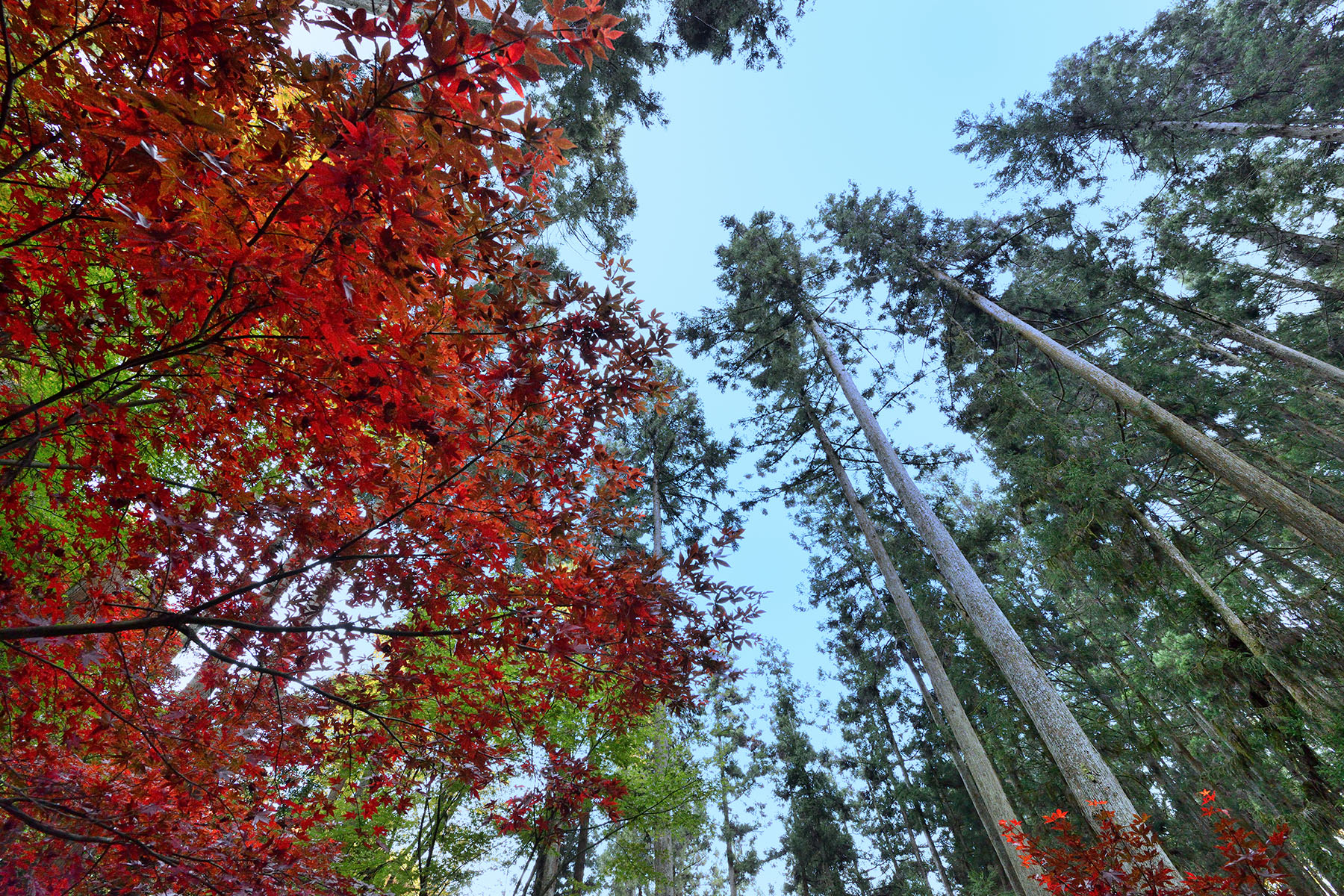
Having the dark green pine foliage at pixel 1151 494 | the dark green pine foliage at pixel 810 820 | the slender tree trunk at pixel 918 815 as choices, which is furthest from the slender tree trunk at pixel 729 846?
the dark green pine foliage at pixel 1151 494

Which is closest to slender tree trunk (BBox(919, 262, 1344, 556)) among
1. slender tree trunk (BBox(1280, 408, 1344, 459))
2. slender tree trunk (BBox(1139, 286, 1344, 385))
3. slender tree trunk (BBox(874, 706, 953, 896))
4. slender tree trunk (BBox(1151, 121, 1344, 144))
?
slender tree trunk (BBox(1139, 286, 1344, 385))

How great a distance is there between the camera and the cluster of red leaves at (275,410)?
1390 mm

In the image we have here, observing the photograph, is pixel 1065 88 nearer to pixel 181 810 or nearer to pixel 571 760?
pixel 571 760

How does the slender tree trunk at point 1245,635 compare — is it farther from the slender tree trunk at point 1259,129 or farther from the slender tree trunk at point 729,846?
the slender tree trunk at point 729,846

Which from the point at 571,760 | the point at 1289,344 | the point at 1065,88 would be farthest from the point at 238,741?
the point at 1289,344

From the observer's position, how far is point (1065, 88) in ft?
35.0

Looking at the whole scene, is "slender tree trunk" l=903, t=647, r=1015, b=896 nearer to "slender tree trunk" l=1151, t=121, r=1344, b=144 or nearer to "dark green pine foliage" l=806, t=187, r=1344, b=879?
"dark green pine foliage" l=806, t=187, r=1344, b=879

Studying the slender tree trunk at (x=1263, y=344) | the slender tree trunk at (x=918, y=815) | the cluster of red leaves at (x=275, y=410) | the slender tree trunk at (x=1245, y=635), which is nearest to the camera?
the cluster of red leaves at (x=275, y=410)

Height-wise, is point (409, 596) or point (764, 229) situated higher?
point (764, 229)

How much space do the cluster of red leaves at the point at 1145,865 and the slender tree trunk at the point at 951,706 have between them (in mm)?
2301

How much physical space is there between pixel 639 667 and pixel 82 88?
281 centimetres

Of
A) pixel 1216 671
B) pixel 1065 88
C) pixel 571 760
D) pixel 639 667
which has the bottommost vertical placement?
pixel 639 667

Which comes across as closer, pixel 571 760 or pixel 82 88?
pixel 82 88

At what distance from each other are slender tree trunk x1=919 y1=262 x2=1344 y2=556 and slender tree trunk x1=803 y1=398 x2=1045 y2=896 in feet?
14.4
